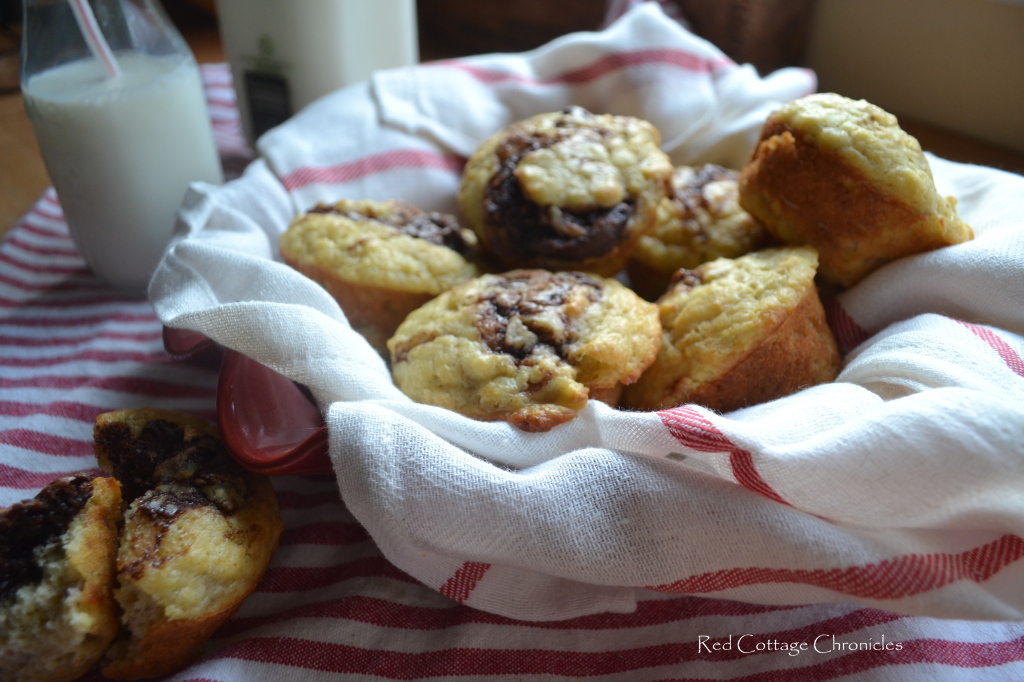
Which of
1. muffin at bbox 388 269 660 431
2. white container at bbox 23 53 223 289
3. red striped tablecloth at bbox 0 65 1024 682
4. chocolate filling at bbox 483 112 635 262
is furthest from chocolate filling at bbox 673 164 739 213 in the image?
white container at bbox 23 53 223 289

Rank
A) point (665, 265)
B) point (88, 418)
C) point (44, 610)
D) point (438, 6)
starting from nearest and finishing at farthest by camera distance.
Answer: point (44, 610) < point (88, 418) < point (665, 265) < point (438, 6)

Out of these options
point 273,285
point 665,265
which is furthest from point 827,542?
point 273,285

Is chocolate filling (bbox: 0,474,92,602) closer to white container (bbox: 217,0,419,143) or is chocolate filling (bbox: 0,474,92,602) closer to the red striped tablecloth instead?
the red striped tablecloth

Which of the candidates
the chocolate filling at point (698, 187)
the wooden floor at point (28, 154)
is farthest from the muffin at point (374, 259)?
the wooden floor at point (28, 154)

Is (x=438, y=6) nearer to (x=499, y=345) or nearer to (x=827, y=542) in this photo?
(x=499, y=345)

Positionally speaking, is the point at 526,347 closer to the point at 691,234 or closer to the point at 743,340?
the point at 743,340

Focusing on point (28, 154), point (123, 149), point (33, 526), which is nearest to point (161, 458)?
point (33, 526)
